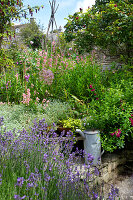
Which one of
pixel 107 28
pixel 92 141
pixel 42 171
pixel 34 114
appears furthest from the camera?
pixel 107 28

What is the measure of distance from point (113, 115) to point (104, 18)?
3185 mm

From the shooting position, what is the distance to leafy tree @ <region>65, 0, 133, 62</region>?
180 inches

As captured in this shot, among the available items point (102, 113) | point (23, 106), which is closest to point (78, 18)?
point (23, 106)

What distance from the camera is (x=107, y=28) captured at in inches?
195

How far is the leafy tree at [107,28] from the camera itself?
4.57 metres

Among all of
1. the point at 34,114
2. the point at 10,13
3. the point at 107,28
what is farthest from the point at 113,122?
the point at 10,13

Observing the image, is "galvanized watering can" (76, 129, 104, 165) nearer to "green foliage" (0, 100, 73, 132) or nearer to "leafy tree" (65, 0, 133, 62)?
"green foliage" (0, 100, 73, 132)

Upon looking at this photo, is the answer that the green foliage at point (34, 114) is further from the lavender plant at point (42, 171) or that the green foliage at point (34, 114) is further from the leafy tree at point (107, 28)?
the leafy tree at point (107, 28)

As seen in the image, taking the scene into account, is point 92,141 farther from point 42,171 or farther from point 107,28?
point 107,28

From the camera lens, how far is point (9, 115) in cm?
383

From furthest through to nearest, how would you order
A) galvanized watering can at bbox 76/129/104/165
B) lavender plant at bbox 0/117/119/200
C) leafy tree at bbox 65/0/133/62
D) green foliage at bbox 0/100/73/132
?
leafy tree at bbox 65/0/133/62, green foliage at bbox 0/100/73/132, galvanized watering can at bbox 76/129/104/165, lavender plant at bbox 0/117/119/200

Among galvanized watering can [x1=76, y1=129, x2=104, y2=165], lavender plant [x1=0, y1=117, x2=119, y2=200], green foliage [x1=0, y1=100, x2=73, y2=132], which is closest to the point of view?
lavender plant [x1=0, y1=117, x2=119, y2=200]

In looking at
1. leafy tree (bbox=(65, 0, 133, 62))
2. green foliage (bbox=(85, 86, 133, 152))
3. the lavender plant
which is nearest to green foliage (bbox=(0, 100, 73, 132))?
green foliage (bbox=(85, 86, 133, 152))

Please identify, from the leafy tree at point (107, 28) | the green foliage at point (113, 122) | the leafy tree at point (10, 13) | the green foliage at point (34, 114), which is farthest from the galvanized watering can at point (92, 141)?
the leafy tree at point (10, 13)
